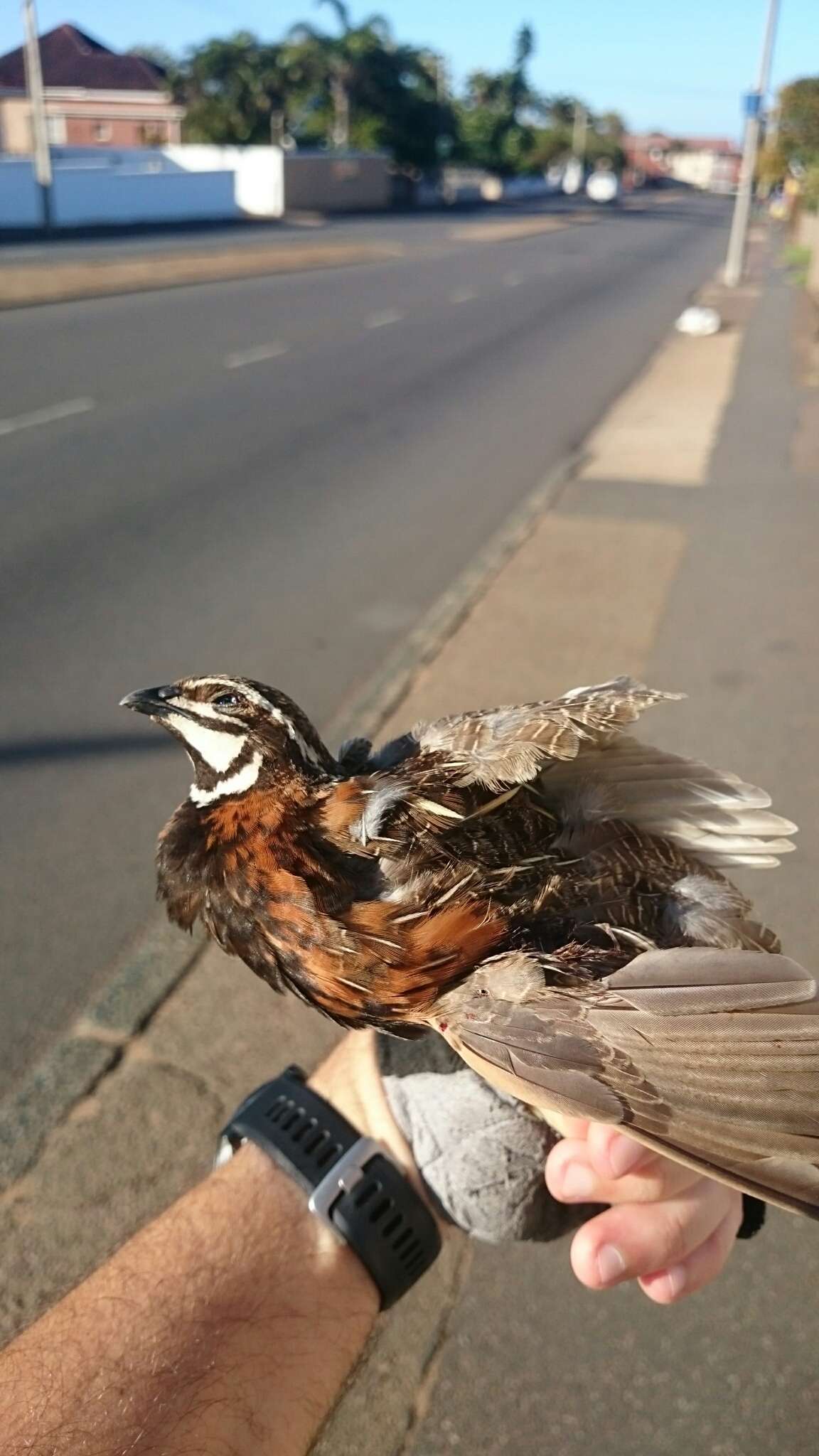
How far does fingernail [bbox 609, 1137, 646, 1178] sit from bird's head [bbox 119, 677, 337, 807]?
87cm

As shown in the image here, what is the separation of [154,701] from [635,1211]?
4.29 ft

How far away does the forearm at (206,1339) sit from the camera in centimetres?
177

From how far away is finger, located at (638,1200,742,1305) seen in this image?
2.11 m

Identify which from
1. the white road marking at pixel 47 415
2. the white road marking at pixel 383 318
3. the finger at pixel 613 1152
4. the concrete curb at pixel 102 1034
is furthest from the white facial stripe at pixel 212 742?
the white road marking at pixel 383 318

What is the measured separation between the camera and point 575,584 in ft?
29.5

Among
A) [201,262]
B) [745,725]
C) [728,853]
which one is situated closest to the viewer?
[728,853]

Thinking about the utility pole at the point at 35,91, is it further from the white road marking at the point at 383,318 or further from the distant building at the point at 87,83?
the white road marking at the point at 383,318

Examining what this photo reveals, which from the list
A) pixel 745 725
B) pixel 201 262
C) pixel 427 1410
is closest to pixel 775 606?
pixel 745 725

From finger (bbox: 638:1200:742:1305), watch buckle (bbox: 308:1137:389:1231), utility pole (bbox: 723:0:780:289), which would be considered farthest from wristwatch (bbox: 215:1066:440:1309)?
utility pole (bbox: 723:0:780:289)

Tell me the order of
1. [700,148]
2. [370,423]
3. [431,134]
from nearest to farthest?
[370,423], [431,134], [700,148]

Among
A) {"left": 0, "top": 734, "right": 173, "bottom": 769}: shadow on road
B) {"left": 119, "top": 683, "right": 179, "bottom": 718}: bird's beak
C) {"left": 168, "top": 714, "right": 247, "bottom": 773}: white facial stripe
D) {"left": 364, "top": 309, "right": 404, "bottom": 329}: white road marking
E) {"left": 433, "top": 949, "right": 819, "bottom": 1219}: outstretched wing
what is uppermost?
{"left": 119, "top": 683, "right": 179, "bottom": 718}: bird's beak

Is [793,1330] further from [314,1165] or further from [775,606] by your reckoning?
[775,606]

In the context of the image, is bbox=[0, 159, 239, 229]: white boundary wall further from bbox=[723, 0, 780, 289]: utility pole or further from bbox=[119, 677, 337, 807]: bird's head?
bbox=[119, 677, 337, 807]: bird's head

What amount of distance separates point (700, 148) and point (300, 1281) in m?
171
